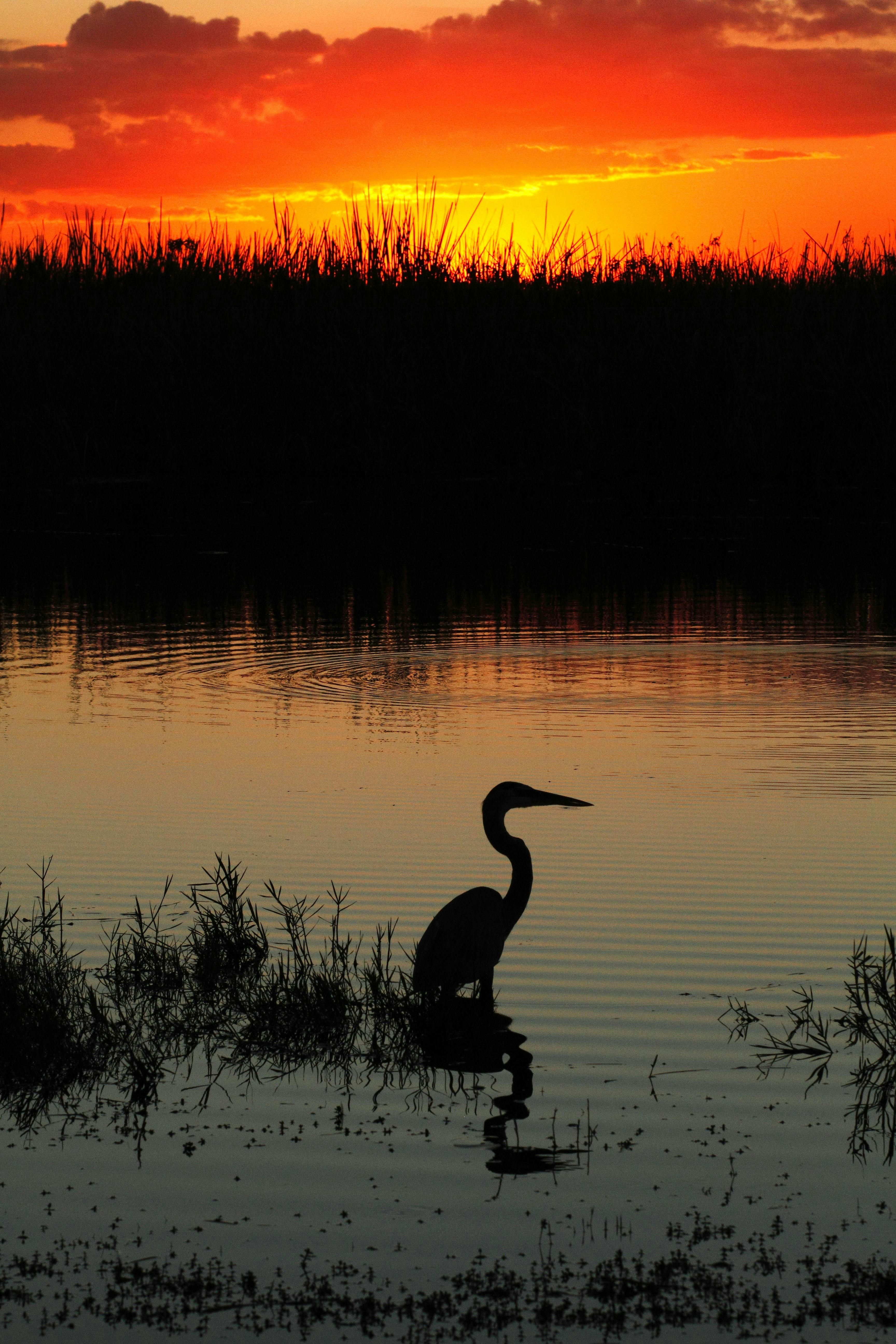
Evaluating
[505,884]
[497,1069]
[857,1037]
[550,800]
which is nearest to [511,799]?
[550,800]

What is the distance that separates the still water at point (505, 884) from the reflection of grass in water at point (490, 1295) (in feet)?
0.08

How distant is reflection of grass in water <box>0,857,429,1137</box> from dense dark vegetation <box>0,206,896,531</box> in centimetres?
1674

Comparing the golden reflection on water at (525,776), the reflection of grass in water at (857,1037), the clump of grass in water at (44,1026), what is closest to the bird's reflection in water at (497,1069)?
the golden reflection on water at (525,776)

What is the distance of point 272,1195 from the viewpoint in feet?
13.4

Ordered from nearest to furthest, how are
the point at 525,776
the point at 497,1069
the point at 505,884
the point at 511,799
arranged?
the point at 497,1069 → the point at 511,799 → the point at 505,884 → the point at 525,776

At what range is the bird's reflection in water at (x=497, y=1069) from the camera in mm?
4277

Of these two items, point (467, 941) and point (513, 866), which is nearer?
point (467, 941)

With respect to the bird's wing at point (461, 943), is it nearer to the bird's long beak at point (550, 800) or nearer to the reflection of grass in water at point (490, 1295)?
the bird's long beak at point (550, 800)

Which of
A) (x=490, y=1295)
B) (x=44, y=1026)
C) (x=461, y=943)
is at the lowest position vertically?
(x=490, y=1295)

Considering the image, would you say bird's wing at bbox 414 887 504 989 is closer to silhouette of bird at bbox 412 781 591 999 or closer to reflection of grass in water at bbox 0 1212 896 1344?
silhouette of bird at bbox 412 781 591 999

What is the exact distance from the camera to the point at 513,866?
6.00 metres

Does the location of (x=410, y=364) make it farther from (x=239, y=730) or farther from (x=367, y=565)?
(x=239, y=730)

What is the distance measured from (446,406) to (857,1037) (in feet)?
61.4

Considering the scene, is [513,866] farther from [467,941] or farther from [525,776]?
[525,776]
